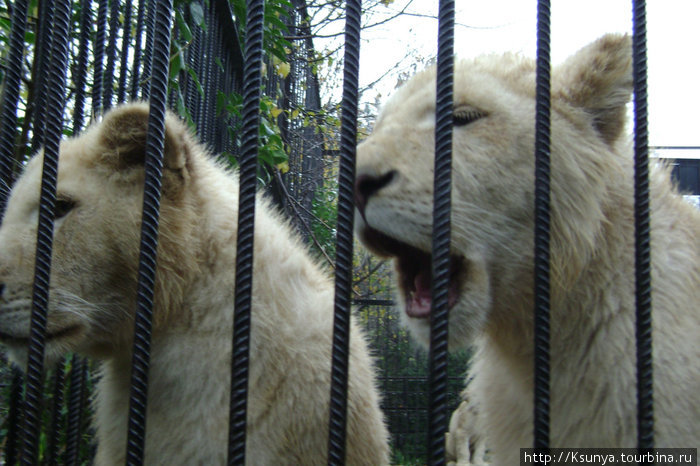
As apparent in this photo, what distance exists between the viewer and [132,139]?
2244 mm

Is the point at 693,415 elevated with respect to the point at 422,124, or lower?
lower

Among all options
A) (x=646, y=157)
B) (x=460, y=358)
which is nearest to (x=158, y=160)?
(x=646, y=157)

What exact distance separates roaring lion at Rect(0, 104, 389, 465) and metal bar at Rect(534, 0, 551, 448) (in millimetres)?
955

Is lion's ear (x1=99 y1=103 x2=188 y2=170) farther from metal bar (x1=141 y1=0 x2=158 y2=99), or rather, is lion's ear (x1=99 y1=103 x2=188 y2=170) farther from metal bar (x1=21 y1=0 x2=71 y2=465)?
metal bar (x1=21 y1=0 x2=71 y2=465)

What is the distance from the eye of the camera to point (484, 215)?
1.81 meters

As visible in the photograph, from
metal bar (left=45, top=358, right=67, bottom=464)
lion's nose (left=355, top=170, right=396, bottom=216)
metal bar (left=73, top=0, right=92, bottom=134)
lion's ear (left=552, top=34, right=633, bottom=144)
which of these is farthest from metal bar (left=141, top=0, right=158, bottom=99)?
lion's ear (left=552, top=34, right=633, bottom=144)

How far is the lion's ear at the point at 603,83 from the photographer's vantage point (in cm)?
187

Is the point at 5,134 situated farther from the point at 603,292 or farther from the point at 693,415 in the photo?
the point at 693,415

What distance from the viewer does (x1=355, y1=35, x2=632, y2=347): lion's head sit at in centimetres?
171

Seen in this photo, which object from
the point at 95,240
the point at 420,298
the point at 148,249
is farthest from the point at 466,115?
the point at 95,240

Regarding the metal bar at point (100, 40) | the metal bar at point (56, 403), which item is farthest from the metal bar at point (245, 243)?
the metal bar at point (56, 403)

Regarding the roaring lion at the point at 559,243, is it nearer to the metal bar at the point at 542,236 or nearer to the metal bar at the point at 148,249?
the metal bar at the point at 542,236

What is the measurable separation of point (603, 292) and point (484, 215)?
1.64ft

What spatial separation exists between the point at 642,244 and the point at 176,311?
1712mm
